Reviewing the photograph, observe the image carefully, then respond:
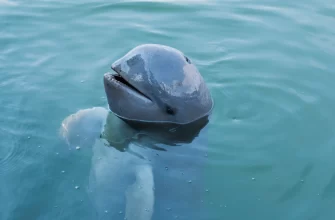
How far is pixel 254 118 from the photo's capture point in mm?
8656

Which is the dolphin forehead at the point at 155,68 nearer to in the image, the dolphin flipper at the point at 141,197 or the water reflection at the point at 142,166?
the water reflection at the point at 142,166

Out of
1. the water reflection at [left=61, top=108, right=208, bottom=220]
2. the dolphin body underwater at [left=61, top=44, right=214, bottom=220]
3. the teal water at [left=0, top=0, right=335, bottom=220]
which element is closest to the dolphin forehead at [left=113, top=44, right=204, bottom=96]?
the dolphin body underwater at [left=61, top=44, right=214, bottom=220]

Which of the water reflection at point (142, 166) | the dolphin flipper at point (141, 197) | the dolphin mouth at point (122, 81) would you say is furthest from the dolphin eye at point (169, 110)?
the dolphin flipper at point (141, 197)

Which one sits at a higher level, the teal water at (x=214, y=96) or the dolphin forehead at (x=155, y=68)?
the dolphin forehead at (x=155, y=68)

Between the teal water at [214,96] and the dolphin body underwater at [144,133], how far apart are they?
4 centimetres

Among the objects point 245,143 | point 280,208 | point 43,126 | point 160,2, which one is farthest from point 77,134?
point 160,2

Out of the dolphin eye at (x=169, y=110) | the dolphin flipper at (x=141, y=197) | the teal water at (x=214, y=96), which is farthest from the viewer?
the dolphin eye at (x=169, y=110)

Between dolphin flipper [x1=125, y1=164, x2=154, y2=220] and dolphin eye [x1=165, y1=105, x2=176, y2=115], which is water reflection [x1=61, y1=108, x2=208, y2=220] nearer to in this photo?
dolphin flipper [x1=125, y1=164, x2=154, y2=220]

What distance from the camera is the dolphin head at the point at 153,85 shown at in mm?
7133

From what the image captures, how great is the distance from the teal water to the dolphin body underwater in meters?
0.04

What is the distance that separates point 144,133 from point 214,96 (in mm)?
2076

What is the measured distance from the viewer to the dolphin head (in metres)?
7.13

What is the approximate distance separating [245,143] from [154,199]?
197cm

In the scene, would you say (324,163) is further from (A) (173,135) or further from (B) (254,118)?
(A) (173,135)
